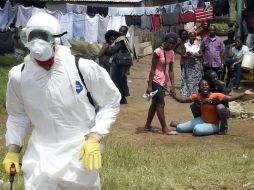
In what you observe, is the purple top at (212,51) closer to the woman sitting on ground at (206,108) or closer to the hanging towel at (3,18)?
the woman sitting on ground at (206,108)

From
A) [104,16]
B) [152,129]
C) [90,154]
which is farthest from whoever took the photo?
[104,16]

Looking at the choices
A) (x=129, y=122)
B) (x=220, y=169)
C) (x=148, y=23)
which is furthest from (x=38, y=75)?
(x=148, y=23)

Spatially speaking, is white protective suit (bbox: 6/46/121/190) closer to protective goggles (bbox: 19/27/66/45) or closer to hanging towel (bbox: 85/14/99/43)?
protective goggles (bbox: 19/27/66/45)

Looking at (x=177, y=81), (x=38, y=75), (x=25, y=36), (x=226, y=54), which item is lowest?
(x=177, y=81)

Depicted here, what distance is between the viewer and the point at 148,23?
62.5ft

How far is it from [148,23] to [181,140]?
11551 mm

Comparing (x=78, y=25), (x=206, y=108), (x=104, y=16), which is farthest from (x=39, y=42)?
(x=104, y=16)

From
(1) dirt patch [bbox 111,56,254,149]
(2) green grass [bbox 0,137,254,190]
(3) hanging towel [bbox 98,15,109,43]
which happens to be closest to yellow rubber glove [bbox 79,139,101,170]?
(2) green grass [bbox 0,137,254,190]

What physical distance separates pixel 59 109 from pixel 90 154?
0.33 m

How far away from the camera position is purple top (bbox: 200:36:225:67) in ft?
36.3

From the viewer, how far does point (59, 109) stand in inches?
129

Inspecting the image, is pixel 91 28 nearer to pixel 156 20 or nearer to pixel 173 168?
pixel 156 20

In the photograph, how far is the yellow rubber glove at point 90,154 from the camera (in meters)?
3.19

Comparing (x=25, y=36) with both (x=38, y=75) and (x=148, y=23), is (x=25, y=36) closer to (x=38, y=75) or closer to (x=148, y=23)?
(x=38, y=75)
